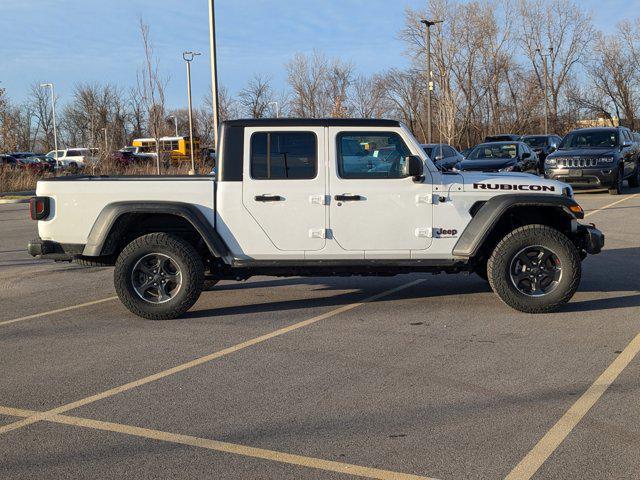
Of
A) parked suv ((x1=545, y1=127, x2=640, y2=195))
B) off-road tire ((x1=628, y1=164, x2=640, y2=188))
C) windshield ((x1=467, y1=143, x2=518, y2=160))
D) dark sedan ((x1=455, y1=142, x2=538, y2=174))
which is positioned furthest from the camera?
off-road tire ((x1=628, y1=164, x2=640, y2=188))

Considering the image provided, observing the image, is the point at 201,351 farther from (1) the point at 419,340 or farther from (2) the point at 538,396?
(2) the point at 538,396

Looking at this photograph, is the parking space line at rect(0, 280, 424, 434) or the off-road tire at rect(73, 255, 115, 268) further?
the off-road tire at rect(73, 255, 115, 268)

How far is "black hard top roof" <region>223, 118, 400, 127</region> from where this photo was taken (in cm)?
740

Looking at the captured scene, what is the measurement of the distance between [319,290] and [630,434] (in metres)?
5.01

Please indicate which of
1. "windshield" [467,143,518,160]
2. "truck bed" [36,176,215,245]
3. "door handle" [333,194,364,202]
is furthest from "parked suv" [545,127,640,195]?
"truck bed" [36,176,215,245]

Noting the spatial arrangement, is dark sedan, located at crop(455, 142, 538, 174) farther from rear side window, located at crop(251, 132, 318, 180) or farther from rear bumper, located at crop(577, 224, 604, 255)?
rear side window, located at crop(251, 132, 318, 180)

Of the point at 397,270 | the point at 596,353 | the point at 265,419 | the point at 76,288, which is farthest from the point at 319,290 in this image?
the point at 265,419

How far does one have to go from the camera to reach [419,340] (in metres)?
6.53

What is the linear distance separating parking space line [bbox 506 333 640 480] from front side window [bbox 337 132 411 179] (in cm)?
273

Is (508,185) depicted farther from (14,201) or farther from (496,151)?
(14,201)

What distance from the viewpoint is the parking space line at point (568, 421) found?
391 centimetres

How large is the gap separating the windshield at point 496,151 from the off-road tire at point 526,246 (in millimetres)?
15111

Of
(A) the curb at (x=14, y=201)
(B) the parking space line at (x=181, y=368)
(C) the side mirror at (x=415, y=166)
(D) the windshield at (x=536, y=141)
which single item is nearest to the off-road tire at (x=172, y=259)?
(B) the parking space line at (x=181, y=368)

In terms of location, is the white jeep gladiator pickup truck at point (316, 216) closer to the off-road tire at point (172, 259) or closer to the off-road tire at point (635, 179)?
the off-road tire at point (172, 259)
